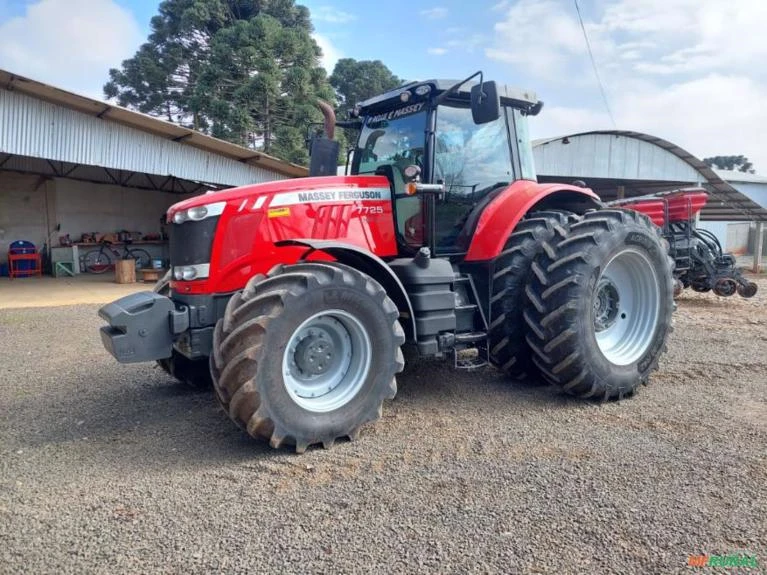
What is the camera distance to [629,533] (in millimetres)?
2514

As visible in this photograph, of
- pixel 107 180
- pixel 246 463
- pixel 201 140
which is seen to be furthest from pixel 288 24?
pixel 246 463

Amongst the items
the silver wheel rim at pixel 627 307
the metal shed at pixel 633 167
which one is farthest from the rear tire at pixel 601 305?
the metal shed at pixel 633 167

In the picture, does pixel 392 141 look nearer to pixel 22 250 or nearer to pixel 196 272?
pixel 196 272

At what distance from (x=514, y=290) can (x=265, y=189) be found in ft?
6.74

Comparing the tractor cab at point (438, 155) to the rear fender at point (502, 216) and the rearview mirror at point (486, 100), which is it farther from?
the rearview mirror at point (486, 100)

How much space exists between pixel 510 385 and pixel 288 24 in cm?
2659

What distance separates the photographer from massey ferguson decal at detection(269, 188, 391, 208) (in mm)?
3781

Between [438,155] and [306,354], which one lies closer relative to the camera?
[306,354]

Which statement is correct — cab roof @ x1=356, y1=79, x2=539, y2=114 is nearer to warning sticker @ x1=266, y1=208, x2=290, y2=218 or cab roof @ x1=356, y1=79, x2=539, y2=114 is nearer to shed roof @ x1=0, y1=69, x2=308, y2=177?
warning sticker @ x1=266, y1=208, x2=290, y2=218

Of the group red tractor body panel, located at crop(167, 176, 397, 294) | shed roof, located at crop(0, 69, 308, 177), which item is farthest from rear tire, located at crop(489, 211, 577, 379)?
shed roof, located at crop(0, 69, 308, 177)

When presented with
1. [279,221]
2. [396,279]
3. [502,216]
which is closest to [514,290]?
[502,216]

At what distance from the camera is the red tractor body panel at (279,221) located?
3.59 meters

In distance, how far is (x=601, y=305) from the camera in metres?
4.75

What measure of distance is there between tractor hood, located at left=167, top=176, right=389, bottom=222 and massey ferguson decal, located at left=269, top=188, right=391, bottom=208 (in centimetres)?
2
